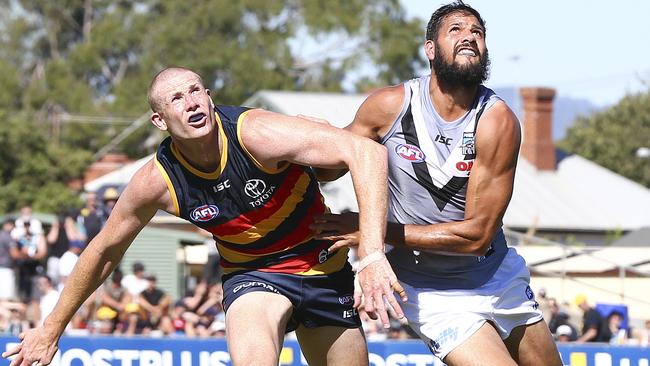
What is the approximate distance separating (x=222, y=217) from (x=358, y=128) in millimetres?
764

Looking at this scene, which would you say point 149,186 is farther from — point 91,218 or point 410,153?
point 91,218

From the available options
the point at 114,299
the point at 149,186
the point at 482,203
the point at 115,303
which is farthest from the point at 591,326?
the point at 149,186

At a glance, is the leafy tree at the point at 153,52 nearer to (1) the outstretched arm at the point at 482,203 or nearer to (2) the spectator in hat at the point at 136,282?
(2) the spectator in hat at the point at 136,282

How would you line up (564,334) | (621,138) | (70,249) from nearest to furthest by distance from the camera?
(564,334), (70,249), (621,138)

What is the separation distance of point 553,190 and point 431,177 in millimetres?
34754

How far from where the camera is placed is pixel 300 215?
621 cm

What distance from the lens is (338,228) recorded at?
6027mm

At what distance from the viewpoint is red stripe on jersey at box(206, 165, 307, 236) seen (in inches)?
240

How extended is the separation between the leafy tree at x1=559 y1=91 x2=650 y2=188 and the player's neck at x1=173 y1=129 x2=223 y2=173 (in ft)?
191

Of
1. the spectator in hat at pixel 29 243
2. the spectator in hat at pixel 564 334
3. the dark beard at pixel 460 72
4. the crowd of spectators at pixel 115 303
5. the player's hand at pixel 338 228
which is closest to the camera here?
the dark beard at pixel 460 72

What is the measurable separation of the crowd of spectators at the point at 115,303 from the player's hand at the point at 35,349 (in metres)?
6.55

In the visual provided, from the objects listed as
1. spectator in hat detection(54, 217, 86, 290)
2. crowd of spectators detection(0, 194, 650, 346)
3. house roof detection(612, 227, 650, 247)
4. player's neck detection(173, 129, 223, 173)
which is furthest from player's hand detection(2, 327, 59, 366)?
house roof detection(612, 227, 650, 247)

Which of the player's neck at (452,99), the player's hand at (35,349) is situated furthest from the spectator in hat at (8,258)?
the player's neck at (452,99)

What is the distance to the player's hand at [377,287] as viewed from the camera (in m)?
5.21
